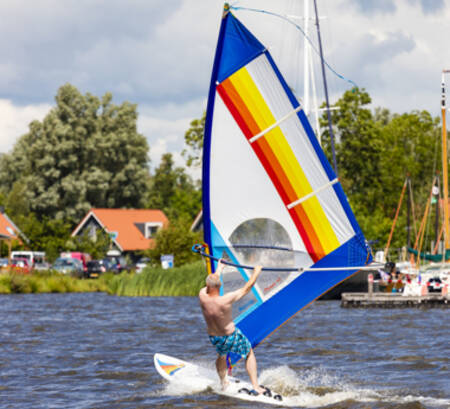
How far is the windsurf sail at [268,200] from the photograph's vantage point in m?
11.2

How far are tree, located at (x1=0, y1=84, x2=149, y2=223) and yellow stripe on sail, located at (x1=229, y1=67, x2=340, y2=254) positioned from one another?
186ft

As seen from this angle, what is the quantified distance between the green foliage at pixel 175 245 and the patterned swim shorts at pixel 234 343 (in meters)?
36.4

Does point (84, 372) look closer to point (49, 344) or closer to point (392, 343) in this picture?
point (49, 344)

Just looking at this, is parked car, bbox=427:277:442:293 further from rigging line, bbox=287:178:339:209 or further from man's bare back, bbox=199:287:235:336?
man's bare back, bbox=199:287:235:336

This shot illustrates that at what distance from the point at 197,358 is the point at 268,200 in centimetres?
582

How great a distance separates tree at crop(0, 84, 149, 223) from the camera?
6738cm

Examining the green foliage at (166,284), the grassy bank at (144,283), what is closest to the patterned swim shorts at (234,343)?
the grassy bank at (144,283)

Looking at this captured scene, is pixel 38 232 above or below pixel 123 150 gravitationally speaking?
below

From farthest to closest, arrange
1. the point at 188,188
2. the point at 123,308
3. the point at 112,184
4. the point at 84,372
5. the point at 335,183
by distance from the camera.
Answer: the point at 188,188 → the point at 112,184 → the point at 123,308 → the point at 84,372 → the point at 335,183

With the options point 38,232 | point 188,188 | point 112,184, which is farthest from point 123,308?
point 188,188

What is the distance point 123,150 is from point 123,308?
43053 mm

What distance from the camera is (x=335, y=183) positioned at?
443 inches

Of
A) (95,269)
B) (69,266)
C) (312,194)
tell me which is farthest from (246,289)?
(69,266)

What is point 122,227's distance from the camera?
65.7 meters
